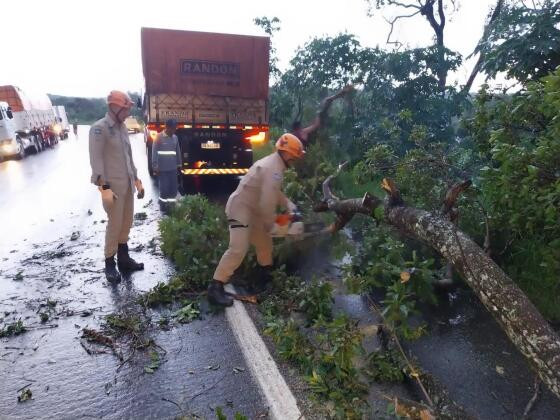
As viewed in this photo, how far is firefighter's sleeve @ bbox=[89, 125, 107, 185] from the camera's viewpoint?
4477 mm

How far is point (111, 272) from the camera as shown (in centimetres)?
467

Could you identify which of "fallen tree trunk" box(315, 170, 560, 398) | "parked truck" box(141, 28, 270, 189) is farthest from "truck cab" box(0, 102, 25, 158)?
"fallen tree trunk" box(315, 170, 560, 398)

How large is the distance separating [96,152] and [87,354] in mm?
2228

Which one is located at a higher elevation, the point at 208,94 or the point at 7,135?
the point at 208,94

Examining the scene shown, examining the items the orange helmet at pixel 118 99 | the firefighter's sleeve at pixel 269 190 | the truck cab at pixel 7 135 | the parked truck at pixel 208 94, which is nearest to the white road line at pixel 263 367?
the firefighter's sleeve at pixel 269 190

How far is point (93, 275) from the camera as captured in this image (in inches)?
190

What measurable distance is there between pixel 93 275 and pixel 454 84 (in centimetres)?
905

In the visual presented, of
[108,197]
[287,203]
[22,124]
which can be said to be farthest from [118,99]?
[22,124]

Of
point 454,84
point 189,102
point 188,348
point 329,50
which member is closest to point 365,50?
point 329,50

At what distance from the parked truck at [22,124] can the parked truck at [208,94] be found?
35.8ft

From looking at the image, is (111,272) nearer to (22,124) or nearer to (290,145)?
(290,145)

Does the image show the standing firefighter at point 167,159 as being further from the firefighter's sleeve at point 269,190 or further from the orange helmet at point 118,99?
the firefighter's sleeve at point 269,190

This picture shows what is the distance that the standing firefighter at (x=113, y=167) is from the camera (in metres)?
4.51

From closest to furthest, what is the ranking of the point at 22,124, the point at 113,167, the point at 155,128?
the point at 113,167, the point at 155,128, the point at 22,124
